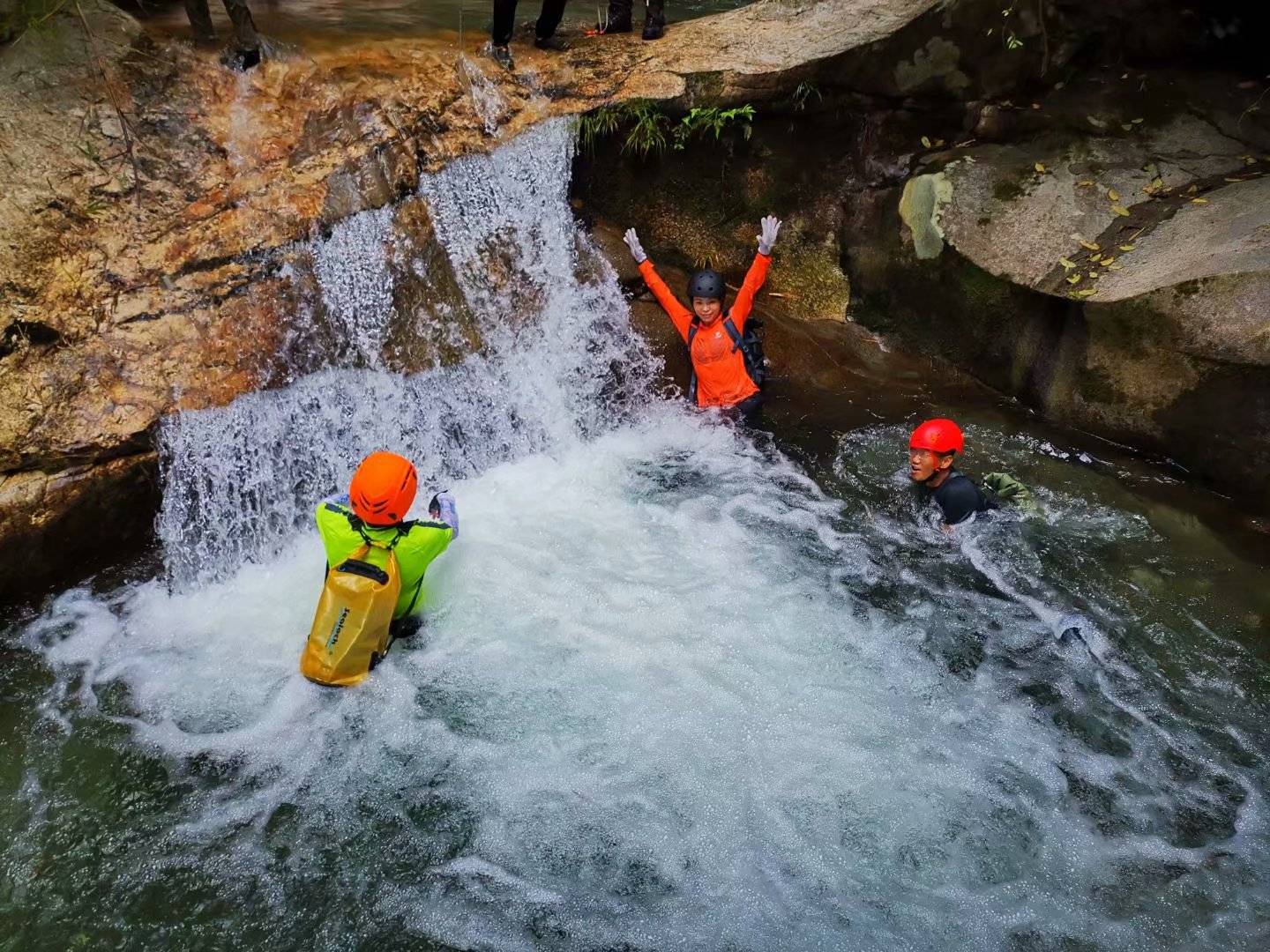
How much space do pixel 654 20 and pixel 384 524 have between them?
561 cm

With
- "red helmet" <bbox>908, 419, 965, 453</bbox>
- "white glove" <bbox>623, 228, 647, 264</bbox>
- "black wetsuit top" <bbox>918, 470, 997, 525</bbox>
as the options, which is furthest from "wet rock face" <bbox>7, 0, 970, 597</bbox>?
"black wetsuit top" <bbox>918, 470, 997, 525</bbox>

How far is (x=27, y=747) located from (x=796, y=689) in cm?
379

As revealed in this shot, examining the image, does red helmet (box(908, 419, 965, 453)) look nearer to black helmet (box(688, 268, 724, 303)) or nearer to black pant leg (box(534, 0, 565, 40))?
black helmet (box(688, 268, 724, 303))

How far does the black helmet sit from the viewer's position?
594 centimetres

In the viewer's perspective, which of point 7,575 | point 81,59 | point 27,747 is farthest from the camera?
point 81,59

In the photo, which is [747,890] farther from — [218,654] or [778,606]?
[218,654]

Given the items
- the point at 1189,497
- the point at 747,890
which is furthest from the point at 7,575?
the point at 1189,497

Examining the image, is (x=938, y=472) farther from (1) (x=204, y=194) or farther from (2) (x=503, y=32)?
(1) (x=204, y=194)

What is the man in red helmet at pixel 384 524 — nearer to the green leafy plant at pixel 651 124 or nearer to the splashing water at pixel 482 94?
the splashing water at pixel 482 94

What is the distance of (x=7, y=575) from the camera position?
4.52 m

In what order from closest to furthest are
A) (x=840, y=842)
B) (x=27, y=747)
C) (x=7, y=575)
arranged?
(x=840, y=842), (x=27, y=747), (x=7, y=575)

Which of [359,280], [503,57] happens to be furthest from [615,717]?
[503,57]

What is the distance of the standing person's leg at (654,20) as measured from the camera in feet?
23.6

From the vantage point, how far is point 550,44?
7.12 m
